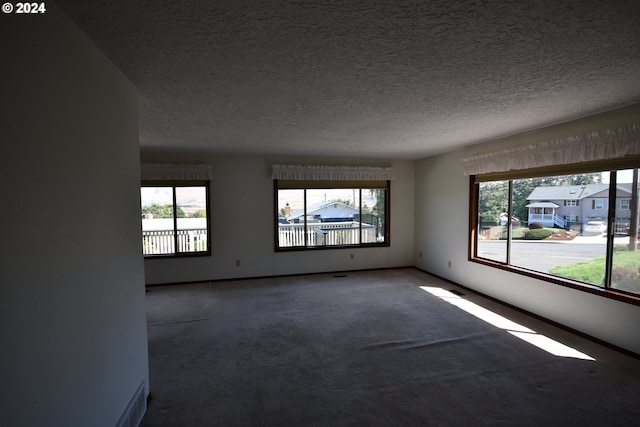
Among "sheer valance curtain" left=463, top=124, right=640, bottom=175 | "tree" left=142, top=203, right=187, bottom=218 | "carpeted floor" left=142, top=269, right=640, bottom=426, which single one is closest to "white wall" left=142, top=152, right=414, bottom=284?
"tree" left=142, top=203, right=187, bottom=218

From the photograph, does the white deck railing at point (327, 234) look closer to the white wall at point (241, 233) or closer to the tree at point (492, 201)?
the white wall at point (241, 233)

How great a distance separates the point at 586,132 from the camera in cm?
308

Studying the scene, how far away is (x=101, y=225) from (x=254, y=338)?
6.89 feet

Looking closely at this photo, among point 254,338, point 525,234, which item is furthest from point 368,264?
point 254,338

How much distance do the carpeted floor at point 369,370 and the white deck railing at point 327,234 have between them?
185 cm

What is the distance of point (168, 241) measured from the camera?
5.29m

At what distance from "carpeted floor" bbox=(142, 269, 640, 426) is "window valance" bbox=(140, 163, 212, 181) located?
220cm

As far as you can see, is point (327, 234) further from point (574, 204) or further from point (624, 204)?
point (624, 204)

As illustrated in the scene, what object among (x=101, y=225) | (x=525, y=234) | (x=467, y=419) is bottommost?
(x=467, y=419)

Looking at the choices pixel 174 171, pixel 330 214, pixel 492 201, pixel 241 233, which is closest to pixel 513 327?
pixel 492 201

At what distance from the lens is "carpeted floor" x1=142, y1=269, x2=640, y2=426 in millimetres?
2043

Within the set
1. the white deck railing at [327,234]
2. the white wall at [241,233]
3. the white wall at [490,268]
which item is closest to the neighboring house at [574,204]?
the white wall at [490,268]

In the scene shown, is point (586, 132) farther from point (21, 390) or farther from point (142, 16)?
point (21, 390)

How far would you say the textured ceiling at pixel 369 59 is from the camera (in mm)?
1324
